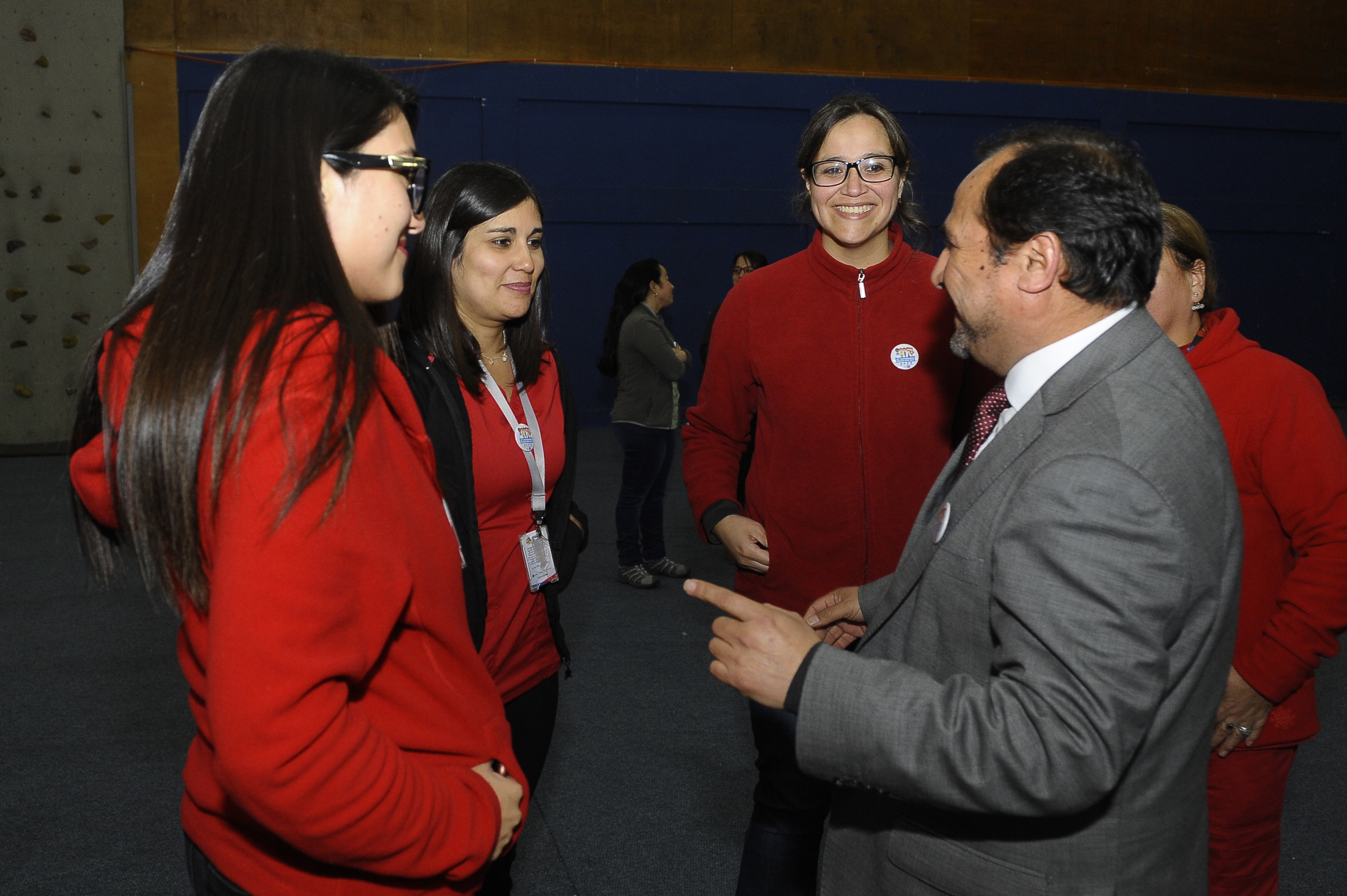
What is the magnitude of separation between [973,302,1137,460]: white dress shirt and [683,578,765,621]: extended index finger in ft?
1.11

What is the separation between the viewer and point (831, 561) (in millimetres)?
2090

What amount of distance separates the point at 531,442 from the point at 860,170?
868mm

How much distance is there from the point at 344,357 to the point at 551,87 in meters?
8.79

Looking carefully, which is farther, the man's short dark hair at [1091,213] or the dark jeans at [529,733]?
the dark jeans at [529,733]

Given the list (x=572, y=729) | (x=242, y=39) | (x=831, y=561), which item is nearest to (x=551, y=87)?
(x=242, y=39)

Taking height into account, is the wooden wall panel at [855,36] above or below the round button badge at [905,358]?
above

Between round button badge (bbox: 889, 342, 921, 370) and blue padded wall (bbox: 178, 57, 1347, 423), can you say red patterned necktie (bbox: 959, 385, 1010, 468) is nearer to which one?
round button badge (bbox: 889, 342, 921, 370)

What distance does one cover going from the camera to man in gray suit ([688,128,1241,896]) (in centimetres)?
102

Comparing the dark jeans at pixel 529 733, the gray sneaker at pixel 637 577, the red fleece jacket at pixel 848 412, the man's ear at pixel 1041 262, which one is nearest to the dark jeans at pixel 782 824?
the red fleece jacket at pixel 848 412

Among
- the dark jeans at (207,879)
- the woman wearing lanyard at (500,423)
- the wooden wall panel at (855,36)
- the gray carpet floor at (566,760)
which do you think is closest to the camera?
the dark jeans at (207,879)

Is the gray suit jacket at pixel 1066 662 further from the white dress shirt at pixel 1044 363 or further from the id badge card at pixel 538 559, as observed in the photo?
the id badge card at pixel 538 559

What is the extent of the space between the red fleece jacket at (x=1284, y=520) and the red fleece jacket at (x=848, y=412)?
1.64 ft

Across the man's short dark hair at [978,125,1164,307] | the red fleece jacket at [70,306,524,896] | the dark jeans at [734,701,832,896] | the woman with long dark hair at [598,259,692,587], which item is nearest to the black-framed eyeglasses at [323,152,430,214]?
the red fleece jacket at [70,306,524,896]

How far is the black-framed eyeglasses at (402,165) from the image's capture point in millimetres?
1012
